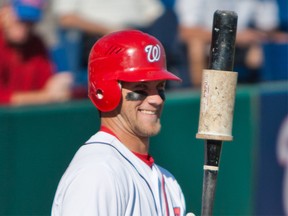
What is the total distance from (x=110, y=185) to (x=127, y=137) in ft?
1.44

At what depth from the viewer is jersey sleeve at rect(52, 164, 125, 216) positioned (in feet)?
10.4

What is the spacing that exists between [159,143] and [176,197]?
10.4ft

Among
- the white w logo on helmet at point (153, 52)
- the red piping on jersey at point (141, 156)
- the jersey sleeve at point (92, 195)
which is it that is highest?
the white w logo on helmet at point (153, 52)

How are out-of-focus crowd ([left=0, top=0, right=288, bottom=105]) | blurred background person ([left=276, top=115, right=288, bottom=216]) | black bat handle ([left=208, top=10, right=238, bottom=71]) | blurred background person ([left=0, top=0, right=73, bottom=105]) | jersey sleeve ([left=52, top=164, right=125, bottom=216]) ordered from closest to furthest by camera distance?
jersey sleeve ([left=52, top=164, right=125, bottom=216]) < black bat handle ([left=208, top=10, right=238, bottom=71]) < blurred background person ([left=0, top=0, right=73, bottom=105]) < out-of-focus crowd ([left=0, top=0, right=288, bottom=105]) < blurred background person ([left=276, top=115, right=288, bottom=216])

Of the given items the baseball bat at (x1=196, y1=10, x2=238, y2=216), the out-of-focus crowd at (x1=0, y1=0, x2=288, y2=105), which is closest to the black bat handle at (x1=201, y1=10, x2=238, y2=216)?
the baseball bat at (x1=196, y1=10, x2=238, y2=216)

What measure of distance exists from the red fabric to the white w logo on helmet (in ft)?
10.5

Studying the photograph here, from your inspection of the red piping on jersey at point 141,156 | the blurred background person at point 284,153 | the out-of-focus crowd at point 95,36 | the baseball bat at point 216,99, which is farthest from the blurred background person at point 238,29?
the baseball bat at point 216,99

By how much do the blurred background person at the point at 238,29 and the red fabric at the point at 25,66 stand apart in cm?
180

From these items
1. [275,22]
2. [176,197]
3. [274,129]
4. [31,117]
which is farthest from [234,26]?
[275,22]

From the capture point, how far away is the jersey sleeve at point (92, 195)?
3180mm

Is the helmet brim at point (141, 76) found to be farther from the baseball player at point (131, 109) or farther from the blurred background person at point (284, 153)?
the blurred background person at point (284, 153)

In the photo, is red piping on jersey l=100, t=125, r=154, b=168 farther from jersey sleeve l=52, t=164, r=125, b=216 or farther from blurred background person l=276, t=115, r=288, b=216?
blurred background person l=276, t=115, r=288, b=216

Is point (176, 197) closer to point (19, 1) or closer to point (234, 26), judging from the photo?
point (234, 26)

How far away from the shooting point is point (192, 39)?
8.64m
